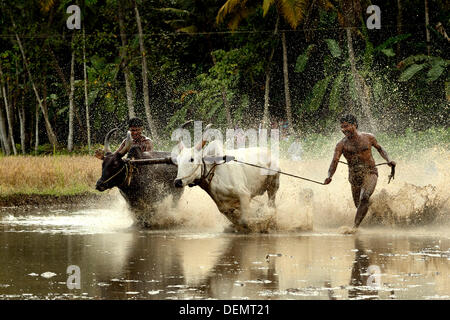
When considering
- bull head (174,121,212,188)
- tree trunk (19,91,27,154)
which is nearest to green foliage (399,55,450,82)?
tree trunk (19,91,27,154)

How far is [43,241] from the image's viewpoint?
12.2 m

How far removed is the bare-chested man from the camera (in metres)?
13.0

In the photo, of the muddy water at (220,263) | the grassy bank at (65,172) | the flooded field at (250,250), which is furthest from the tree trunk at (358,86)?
the muddy water at (220,263)

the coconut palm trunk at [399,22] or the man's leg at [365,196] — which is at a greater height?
the coconut palm trunk at [399,22]

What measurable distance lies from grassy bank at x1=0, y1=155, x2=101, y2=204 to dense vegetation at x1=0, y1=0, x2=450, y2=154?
8170 millimetres

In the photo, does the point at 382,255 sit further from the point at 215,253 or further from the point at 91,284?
the point at 91,284

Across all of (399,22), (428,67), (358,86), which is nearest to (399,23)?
(399,22)

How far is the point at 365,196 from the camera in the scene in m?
13.0

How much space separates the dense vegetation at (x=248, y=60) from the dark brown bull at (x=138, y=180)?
569 inches

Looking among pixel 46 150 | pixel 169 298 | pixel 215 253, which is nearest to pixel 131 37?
pixel 46 150

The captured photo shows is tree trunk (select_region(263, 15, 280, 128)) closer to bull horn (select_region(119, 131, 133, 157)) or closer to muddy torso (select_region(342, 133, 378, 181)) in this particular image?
bull horn (select_region(119, 131, 133, 157))

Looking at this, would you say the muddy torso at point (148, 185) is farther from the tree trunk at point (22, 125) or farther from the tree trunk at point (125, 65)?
the tree trunk at point (22, 125)

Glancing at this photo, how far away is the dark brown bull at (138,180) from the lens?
13.9 metres

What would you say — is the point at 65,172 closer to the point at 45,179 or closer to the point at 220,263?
the point at 45,179
